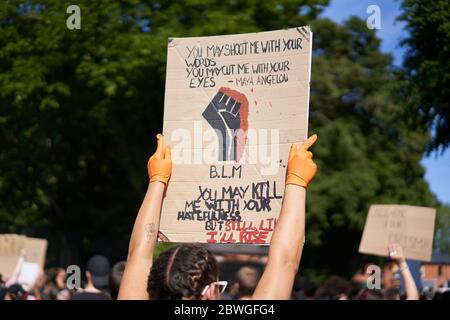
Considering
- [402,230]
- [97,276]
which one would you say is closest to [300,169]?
[97,276]

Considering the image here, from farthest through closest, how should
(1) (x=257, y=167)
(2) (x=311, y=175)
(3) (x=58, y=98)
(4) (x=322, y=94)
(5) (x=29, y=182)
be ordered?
(4) (x=322, y=94), (5) (x=29, y=182), (3) (x=58, y=98), (1) (x=257, y=167), (2) (x=311, y=175)

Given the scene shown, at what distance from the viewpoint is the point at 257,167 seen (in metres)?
4.63

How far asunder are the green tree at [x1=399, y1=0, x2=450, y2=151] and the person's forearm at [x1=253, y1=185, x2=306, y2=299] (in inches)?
242

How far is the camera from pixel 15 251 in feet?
51.1

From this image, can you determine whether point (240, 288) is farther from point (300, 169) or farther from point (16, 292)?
point (300, 169)

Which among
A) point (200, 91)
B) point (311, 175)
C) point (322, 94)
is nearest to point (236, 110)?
point (200, 91)

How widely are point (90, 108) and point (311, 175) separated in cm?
1710

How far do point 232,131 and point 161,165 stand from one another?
0.45 meters

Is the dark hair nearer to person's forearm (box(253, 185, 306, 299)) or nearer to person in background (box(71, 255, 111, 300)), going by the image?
person's forearm (box(253, 185, 306, 299))

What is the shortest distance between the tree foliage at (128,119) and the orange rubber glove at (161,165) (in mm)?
7968
